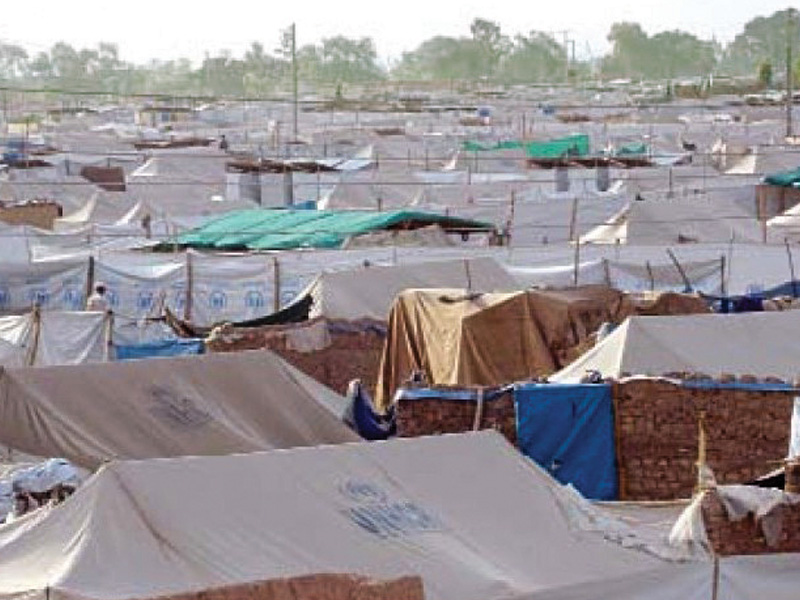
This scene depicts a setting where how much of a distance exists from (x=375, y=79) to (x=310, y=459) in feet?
528

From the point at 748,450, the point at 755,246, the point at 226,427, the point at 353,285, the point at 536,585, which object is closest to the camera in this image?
the point at 536,585

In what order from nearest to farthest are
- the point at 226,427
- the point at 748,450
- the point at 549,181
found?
the point at 226,427 < the point at 748,450 < the point at 549,181

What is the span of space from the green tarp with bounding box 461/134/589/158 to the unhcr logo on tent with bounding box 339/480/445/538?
46.0 metres

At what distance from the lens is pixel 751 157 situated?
51688 millimetres

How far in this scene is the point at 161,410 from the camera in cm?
1609

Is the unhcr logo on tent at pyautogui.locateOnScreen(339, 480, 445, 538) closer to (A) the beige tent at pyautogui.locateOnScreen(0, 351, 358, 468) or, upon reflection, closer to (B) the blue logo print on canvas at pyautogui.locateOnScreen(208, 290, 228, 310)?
(A) the beige tent at pyautogui.locateOnScreen(0, 351, 358, 468)

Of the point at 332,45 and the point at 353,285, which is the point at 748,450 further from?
the point at 332,45

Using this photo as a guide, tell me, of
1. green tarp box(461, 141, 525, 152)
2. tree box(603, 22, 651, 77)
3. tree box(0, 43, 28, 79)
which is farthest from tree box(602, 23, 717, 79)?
green tarp box(461, 141, 525, 152)

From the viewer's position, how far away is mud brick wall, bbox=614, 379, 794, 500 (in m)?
17.6

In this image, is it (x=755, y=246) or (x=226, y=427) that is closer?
(x=226, y=427)

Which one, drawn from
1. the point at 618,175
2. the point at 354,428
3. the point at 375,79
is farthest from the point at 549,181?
the point at 375,79

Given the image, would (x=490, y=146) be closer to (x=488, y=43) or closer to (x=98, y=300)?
(x=98, y=300)

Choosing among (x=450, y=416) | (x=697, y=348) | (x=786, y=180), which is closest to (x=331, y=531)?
(x=450, y=416)

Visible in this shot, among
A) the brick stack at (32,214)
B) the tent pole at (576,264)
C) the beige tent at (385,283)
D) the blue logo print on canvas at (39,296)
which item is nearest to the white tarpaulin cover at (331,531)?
the beige tent at (385,283)
